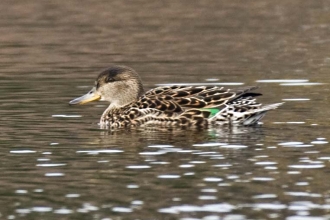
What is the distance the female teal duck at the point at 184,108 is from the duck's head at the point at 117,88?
0.01 m

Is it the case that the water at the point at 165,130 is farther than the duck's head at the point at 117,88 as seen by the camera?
No

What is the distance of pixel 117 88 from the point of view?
635 inches

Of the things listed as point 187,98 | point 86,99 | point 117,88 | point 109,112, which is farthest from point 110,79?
point 187,98

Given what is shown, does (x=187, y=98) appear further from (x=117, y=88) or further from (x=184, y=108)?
(x=117, y=88)

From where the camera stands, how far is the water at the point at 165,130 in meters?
10.4

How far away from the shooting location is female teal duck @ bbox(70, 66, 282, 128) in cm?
1507

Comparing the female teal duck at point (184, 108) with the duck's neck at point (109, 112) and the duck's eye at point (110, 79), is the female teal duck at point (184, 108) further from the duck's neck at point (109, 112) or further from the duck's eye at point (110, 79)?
the duck's eye at point (110, 79)

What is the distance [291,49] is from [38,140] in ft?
36.5

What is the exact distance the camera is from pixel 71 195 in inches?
423

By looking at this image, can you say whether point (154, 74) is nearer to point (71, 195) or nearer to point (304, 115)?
point (304, 115)

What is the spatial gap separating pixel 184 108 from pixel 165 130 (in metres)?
0.47

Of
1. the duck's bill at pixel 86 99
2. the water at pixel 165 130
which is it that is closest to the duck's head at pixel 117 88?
the duck's bill at pixel 86 99

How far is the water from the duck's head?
1.23 ft

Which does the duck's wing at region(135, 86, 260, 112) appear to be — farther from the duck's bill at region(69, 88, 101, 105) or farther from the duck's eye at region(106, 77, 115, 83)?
the duck's bill at region(69, 88, 101, 105)
